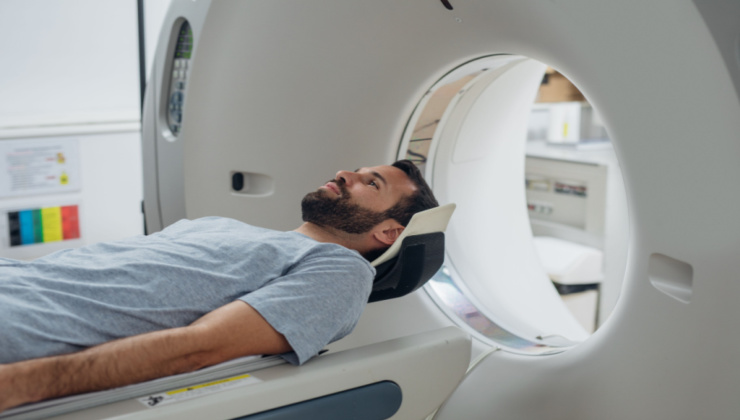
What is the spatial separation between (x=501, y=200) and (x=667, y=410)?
1.12 metres

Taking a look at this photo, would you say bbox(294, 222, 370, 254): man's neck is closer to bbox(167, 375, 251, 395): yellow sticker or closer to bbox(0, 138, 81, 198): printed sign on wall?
bbox(167, 375, 251, 395): yellow sticker

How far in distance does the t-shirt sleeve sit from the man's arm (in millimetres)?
26

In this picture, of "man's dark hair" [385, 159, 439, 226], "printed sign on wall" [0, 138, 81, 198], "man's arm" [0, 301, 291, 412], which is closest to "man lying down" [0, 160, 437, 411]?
"man's arm" [0, 301, 291, 412]

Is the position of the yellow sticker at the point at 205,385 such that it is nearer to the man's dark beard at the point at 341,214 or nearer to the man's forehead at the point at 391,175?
the man's dark beard at the point at 341,214

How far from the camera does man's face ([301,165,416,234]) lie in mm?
1645

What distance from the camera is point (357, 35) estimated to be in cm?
176

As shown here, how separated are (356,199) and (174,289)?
49 cm

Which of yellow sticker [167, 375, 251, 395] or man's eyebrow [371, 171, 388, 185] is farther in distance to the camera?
man's eyebrow [371, 171, 388, 185]

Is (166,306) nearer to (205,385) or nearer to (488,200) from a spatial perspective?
(205,385)

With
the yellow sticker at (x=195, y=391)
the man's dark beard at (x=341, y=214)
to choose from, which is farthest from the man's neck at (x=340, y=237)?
the yellow sticker at (x=195, y=391)

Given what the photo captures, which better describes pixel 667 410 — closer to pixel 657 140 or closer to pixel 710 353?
pixel 710 353

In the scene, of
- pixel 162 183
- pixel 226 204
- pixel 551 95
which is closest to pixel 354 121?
pixel 226 204

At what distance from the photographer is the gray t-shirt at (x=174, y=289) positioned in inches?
47.7

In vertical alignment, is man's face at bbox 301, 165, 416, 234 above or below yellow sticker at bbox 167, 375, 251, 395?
above
